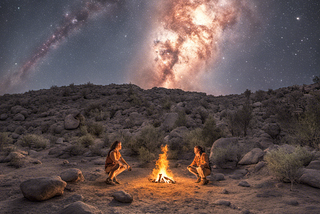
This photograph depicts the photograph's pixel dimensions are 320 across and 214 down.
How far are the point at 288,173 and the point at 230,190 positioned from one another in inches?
71.1

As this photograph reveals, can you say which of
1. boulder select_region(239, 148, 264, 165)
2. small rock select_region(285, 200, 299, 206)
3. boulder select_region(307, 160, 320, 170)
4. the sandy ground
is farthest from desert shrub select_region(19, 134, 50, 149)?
boulder select_region(307, 160, 320, 170)

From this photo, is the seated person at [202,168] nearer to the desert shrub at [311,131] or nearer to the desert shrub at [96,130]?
the desert shrub at [311,131]

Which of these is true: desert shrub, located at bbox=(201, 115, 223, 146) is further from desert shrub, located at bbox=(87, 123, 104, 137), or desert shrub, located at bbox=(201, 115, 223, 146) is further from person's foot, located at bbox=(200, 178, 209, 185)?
desert shrub, located at bbox=(87, 123, 104, 137)

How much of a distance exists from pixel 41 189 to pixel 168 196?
3.43 metres

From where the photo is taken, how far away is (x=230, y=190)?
5527 millimetres

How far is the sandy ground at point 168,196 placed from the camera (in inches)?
155

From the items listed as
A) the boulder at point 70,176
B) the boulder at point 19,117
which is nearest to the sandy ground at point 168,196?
the boulder at point 70,176

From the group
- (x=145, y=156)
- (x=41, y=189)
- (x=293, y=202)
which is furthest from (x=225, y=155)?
(x=41, y=189)

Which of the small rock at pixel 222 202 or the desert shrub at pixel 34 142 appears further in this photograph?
the desert shrub at pixel 34 142

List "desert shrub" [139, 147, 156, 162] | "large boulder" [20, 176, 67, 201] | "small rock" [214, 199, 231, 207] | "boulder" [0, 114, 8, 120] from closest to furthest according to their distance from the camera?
"large boulder" [20, 176, 67, 201] < "small rock" [214, 199, 231, 207] < "desert shrub" [139, 147, 156, 162] < "boulder" [0, 114, 8, 120]

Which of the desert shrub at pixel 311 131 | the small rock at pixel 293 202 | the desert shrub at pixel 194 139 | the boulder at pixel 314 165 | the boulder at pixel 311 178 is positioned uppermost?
the desert shrub at pixel 311 131

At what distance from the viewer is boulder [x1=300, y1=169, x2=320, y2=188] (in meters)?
4.68

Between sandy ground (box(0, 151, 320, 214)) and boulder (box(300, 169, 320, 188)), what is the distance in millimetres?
142

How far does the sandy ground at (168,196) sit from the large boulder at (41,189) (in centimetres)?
13
